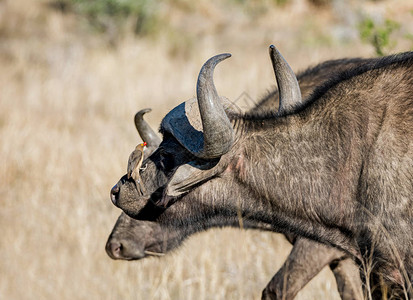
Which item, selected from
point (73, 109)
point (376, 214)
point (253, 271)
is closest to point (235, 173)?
point (376, 214)

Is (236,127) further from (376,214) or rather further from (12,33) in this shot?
(12,33)

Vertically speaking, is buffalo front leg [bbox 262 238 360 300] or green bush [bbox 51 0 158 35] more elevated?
green bush [bbox 51 0 158 35]

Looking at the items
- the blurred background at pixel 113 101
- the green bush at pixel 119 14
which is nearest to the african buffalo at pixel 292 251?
the blurred background at pixel 113 101

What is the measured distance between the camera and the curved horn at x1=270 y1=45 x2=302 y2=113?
430 cm

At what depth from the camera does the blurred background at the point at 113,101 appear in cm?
655

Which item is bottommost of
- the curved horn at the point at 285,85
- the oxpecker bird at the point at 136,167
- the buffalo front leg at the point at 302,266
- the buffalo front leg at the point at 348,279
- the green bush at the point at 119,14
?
the buffalo front leg at the point at 348,279

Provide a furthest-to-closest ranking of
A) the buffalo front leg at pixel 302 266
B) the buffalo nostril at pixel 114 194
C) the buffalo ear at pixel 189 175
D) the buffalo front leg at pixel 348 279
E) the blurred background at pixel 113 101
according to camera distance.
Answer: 1. the blurred background at pixel 113 101
2. the buffalo front leg at pixel 348 279
3. the buffalo front leg at pixel 302 266
4. the buffalo nostril at pixel 114 194
5. the buffalo ear at pixel 189 175

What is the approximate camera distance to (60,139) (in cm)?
1112

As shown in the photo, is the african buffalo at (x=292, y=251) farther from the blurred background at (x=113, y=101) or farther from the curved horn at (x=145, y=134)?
the blurred background at (x=113, y=101)

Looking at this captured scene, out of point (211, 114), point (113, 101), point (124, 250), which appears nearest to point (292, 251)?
point (124, 250)

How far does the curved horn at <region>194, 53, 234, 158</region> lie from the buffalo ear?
0.26 meters

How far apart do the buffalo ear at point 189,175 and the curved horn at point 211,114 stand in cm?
26

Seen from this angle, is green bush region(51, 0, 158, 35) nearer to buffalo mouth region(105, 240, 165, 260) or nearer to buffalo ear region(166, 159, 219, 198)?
buffalo mouth region(105, 240, 165, 260)

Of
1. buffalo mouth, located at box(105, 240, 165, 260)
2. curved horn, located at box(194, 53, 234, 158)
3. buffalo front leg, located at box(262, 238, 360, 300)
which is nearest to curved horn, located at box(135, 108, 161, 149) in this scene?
buffalo mouth, located at box(105, 240, 165, 260)
